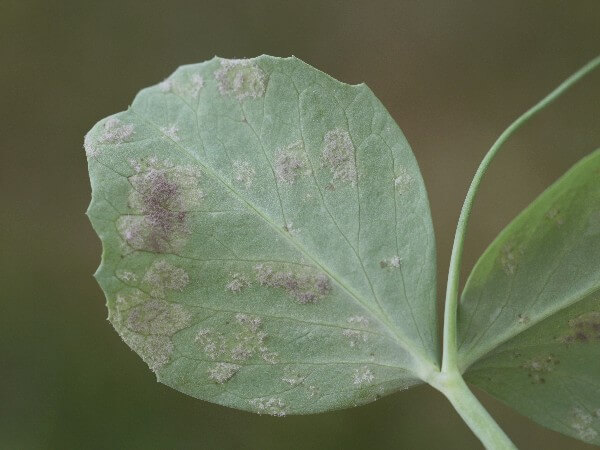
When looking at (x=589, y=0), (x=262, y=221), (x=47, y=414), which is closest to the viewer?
(x=262, y=221)

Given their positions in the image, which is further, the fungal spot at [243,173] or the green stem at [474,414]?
the fungal spot at [243,173]

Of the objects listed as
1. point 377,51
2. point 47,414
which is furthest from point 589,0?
point 47,414

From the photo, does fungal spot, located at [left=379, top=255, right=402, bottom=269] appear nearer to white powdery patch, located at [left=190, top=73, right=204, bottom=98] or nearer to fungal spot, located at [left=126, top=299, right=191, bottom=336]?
fungal spot, located at [left=126, top=299, right=191, bottom=336]

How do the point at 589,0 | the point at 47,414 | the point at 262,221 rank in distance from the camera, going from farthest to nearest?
1. the point at 589,0
2. the point at 47,414
3. the point at 262,221

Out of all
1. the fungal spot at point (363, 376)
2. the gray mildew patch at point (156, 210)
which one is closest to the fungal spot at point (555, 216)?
the fungal spot at point (363, 376)

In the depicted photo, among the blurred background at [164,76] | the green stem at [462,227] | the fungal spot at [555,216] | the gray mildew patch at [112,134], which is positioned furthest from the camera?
the blurred background at [164,76]

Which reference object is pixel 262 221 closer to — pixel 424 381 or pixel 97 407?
pixel 424 381

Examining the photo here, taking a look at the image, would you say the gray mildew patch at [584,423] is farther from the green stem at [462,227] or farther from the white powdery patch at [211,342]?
the white powdery patch at [211,342]
